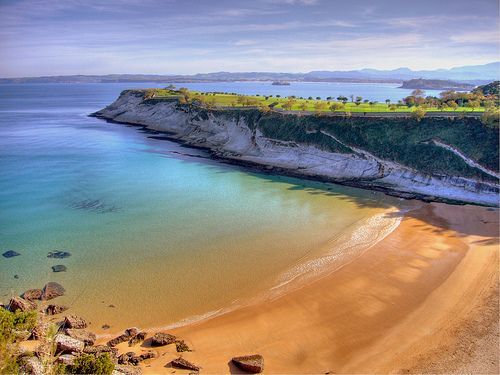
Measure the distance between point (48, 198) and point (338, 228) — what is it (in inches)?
1175

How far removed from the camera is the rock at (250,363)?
17.2 meters

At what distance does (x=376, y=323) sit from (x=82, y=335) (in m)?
15.5

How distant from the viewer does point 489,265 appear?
86.9 ft

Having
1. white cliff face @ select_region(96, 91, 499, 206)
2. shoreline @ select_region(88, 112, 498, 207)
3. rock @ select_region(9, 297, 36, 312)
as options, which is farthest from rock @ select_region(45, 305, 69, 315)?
white cliff face @ select_region(96, 91, 499, 206)

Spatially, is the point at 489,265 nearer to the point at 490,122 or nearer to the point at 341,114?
the point at 490,122

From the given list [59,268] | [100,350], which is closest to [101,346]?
[100,350]

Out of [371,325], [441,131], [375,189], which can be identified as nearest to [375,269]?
[371,325]

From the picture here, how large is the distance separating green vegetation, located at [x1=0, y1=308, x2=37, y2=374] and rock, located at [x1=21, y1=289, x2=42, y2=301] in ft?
23.0

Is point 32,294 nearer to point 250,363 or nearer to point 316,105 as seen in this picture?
point 250,363

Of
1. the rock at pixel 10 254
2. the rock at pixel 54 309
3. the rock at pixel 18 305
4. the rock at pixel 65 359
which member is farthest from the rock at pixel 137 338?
the rock at pixel 10 254

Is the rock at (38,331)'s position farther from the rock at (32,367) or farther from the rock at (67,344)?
the rock at (32,367)

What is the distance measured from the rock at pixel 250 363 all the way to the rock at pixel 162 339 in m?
3.45

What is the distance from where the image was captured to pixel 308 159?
54906mm

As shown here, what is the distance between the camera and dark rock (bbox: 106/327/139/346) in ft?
62.3
